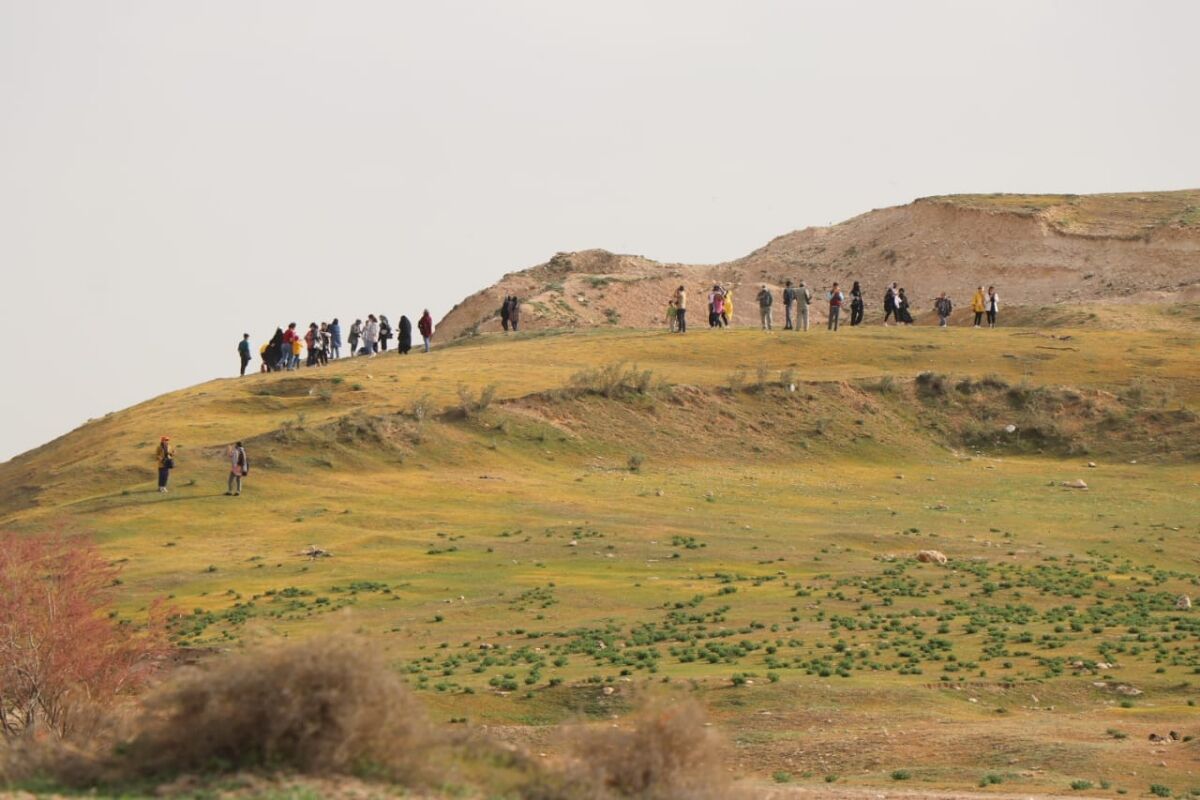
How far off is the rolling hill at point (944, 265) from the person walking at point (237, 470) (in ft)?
117

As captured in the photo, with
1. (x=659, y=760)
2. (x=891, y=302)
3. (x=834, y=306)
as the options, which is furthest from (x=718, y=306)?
(x=659, y=760)

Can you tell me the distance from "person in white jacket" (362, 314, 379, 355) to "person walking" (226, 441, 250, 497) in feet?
87.2

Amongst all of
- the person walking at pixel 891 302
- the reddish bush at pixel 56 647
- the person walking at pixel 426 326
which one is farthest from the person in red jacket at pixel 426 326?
the reddish bush at pixel 56 647

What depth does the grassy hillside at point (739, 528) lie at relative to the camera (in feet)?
84.7

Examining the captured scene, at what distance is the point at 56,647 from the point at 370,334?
48.4 metres

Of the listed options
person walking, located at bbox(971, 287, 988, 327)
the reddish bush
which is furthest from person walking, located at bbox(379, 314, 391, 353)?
the reddish bush

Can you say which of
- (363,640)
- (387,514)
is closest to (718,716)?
(363,640)

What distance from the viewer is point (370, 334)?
2768 inches

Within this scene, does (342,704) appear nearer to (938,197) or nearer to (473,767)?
(473,767)

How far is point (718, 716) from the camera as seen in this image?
82.2ft

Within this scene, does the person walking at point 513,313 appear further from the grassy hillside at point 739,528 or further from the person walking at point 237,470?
the person walking at point 237,470

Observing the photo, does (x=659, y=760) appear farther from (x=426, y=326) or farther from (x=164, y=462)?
(x=426, y=326)

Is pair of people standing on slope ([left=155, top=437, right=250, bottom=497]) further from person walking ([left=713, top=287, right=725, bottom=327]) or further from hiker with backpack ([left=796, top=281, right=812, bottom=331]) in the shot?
person walking ([left=713, top=287, right=725, bottom=327])

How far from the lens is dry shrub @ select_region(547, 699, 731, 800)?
1477cm
